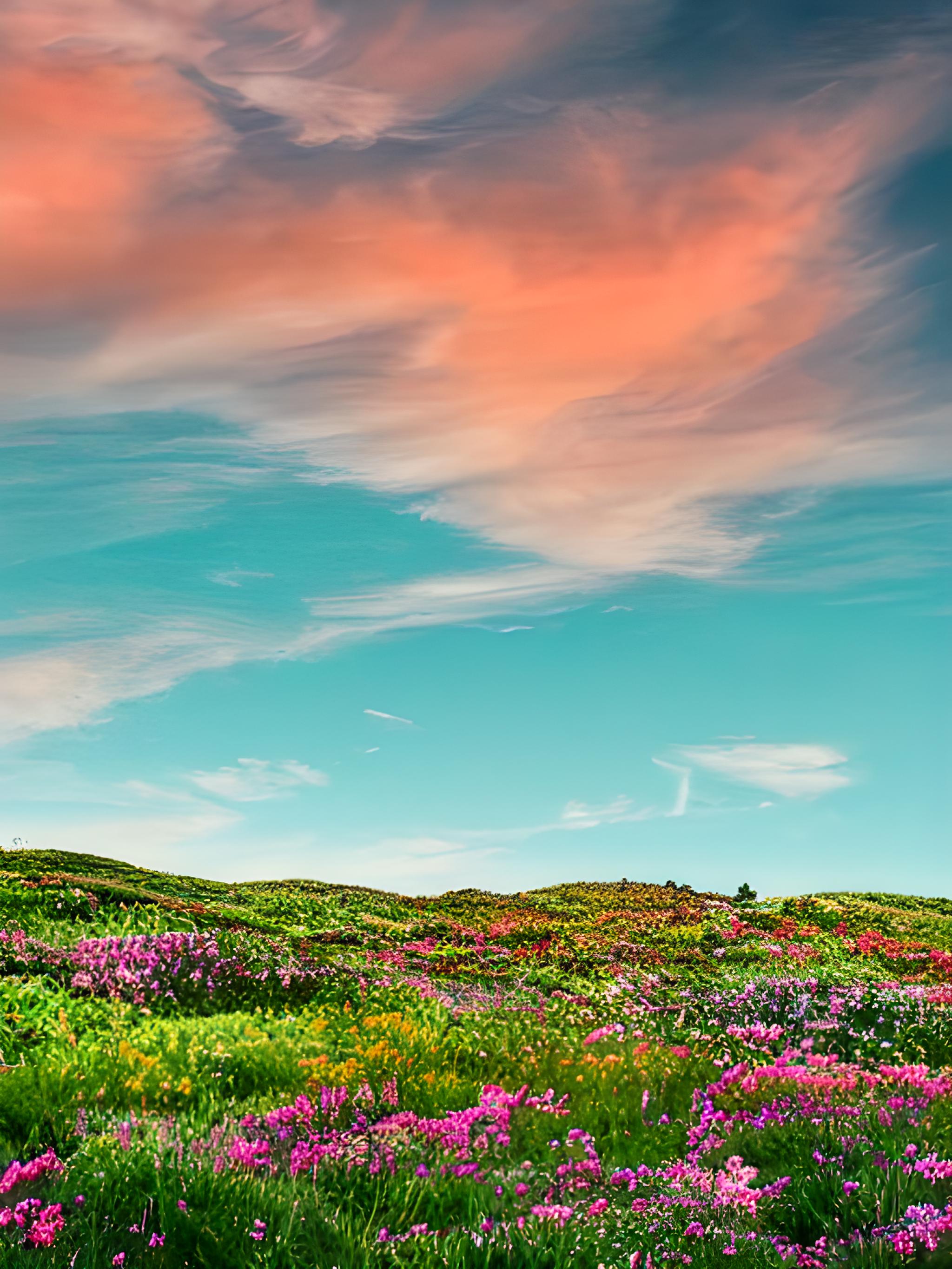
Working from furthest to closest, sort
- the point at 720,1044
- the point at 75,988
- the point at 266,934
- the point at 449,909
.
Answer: the point at 449,909 < the point at 266,934 < the point at 75,988 < the point at 720,1044

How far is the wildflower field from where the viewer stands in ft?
20.0

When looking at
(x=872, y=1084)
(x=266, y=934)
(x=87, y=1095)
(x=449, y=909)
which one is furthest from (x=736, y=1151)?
(x=449, y=909)

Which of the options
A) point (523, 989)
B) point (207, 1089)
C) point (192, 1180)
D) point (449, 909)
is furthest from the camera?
point (449, 909)

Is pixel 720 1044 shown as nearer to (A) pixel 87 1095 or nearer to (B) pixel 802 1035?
(B) pixel 802 1035

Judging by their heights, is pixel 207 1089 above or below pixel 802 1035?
below

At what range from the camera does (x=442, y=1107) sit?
9.48 metres

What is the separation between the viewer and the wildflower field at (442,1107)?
20.0 feet

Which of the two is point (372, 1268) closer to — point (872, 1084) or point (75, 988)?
point (872, 1084)

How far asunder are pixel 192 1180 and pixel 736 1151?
4.28m

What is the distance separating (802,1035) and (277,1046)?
659cm

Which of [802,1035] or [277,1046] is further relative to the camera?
[802,1035]

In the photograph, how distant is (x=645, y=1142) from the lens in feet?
28.7

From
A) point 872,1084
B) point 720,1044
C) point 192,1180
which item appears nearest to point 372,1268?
point 192,1180

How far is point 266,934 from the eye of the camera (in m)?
22.2
